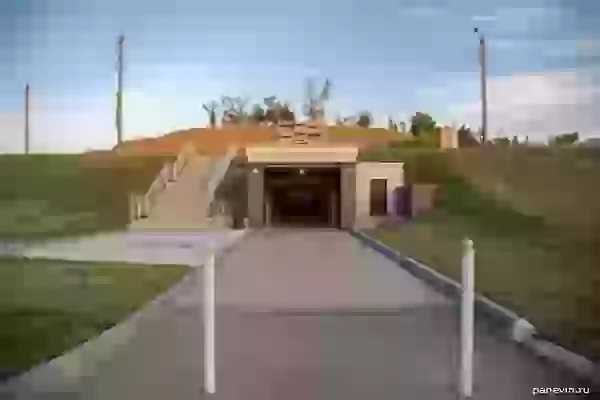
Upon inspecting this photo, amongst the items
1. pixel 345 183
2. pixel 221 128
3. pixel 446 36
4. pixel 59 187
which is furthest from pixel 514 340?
pixel 59 187

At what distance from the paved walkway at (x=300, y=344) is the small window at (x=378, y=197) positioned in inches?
5.7

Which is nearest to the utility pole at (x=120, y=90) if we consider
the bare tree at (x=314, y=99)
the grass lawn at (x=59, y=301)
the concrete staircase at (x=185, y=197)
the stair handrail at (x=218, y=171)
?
the concrete staircase at (x=185, y=197)

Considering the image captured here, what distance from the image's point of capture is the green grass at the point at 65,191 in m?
2.49

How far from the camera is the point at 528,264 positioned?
8.10 ft

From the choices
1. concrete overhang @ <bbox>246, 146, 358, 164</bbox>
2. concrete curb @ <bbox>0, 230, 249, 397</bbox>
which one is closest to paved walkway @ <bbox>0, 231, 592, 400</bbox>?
concrete curb @ <bbox>0, 230, 249, 397</bbox>

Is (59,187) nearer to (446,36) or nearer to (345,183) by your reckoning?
(345,183)

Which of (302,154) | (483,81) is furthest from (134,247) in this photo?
(483,81)

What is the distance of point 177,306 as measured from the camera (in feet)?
8.36

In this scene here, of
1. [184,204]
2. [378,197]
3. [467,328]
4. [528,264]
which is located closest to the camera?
[467,328]

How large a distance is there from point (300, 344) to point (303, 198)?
49 cm

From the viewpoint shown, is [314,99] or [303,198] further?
[303,198]

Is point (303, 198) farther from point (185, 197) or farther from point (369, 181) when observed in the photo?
point (185, 197)

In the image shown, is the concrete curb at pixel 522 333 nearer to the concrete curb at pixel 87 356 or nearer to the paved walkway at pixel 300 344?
the paved walkway at pixel 300 344

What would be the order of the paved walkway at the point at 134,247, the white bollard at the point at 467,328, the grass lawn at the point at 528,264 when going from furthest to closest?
the paved walkway at the point at 134,247, the grass lawn at the point at 528,264, the white bollard at the point at 467,328
